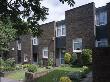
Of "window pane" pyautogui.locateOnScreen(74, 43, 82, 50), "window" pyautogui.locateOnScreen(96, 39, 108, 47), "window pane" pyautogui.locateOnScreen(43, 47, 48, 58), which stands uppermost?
"window" pyautogui.locateOnScreen(96, 39, 108, 47)

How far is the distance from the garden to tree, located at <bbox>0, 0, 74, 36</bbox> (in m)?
12.3

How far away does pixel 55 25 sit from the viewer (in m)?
37.3

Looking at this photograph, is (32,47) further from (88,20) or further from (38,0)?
(38,0)

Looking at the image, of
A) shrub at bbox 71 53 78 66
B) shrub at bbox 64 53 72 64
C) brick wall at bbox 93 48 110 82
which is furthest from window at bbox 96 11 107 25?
brick wall at bbox 93 48 110 82

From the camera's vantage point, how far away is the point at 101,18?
30109 mm

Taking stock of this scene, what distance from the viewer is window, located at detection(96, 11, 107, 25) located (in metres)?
29.6

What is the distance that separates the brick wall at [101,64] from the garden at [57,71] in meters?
8.87

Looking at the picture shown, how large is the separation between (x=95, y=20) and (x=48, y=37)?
9689 mm

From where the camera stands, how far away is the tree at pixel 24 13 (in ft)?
22.6

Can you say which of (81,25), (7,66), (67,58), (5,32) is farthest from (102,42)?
(5,32)

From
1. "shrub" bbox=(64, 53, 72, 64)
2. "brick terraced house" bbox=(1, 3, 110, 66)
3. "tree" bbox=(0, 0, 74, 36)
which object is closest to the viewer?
"tree" bbox=(0, 0, 74, 36)

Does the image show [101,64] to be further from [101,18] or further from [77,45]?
[77,45]

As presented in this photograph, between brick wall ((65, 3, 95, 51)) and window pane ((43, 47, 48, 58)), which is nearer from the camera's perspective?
brick wall ((65, 3, 95, 51))

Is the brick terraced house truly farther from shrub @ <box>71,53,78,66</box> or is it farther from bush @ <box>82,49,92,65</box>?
bush @ <box>82,49,92,65</box>
